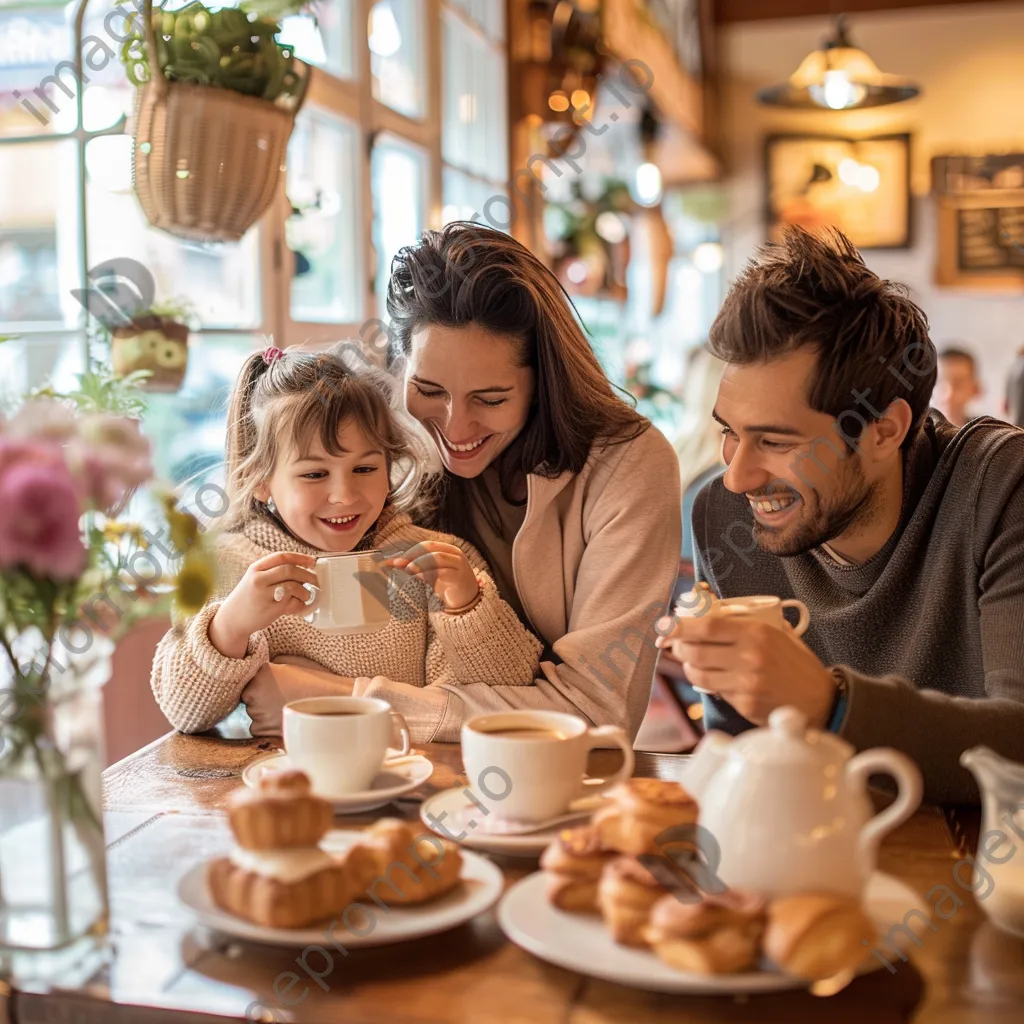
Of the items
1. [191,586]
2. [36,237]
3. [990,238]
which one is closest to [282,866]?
[191,586]

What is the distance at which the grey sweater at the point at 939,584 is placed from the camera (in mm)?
1526

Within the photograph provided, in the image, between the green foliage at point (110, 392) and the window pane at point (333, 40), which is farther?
the window pane at point (333, 40)

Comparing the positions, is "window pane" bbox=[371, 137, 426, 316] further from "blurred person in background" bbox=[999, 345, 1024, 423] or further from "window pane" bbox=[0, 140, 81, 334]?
"blurred person in background" bbox=[999, 345, 1024, 423]

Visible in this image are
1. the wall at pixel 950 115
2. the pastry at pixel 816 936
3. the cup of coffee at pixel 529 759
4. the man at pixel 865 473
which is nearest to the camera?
the pastry at pixel 816 936

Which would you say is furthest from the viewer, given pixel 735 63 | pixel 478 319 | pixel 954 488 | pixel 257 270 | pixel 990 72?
pixel 735 63

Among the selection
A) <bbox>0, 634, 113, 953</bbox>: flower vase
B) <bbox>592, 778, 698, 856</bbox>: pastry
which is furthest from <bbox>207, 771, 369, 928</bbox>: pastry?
<bbox>592, 778, 698, 856</bbox>: pastry

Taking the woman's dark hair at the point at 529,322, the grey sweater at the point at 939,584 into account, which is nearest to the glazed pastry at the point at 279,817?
the grey sweater at the point at 939,584

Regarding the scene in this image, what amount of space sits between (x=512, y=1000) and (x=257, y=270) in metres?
2.60

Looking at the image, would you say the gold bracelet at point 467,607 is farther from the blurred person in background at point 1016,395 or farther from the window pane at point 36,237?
the blurred person in background at point 1016,395

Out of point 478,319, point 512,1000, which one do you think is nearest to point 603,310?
point 478,319

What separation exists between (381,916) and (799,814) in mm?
343

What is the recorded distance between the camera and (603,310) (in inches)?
286

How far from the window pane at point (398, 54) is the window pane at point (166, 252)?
3.16 feet

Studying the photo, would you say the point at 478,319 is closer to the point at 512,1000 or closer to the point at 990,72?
the point at 512,1000
